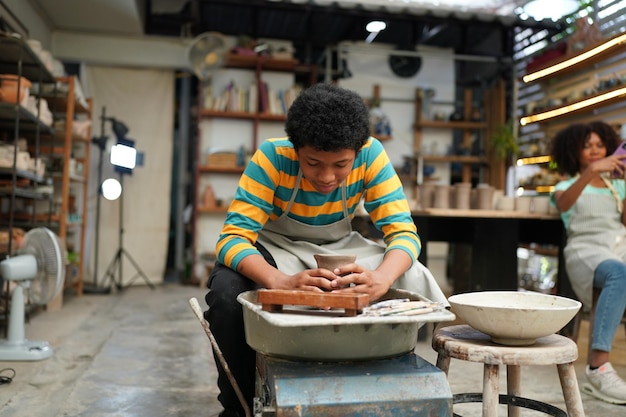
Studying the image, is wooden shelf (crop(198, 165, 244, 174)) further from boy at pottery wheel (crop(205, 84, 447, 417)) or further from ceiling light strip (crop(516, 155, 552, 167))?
boy at pottery wheel (crop(205, 84, 447, 417))

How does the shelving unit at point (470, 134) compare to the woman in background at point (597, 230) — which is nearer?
the woman in background at point (597, 230)

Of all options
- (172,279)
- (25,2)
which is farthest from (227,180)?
(25,2)

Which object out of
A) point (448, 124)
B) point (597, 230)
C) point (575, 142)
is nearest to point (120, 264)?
point (448, 124)

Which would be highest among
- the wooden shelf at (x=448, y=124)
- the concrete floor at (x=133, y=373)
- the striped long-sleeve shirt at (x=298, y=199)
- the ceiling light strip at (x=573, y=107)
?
the wooden shelf at (x=448, y=124)

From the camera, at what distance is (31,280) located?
373cm

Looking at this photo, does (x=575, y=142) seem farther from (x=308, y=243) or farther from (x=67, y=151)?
(x=67, y=151)

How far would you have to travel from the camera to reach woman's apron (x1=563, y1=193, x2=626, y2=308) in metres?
3.16

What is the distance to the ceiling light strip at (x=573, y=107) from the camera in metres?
4.59

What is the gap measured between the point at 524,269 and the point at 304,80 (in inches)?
154

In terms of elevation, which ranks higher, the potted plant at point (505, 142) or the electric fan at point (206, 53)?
the electric fan at point (206, 53)

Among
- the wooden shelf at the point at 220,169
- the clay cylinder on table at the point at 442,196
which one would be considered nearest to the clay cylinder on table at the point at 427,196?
the clay cylinder on table at the point at 442,196

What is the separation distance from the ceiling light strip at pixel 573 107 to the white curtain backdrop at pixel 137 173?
450 cm

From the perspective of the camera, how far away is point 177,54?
7750mm

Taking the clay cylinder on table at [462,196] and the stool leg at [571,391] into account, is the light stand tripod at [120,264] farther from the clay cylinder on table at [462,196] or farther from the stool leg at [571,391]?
the stool leg at [571,391]
